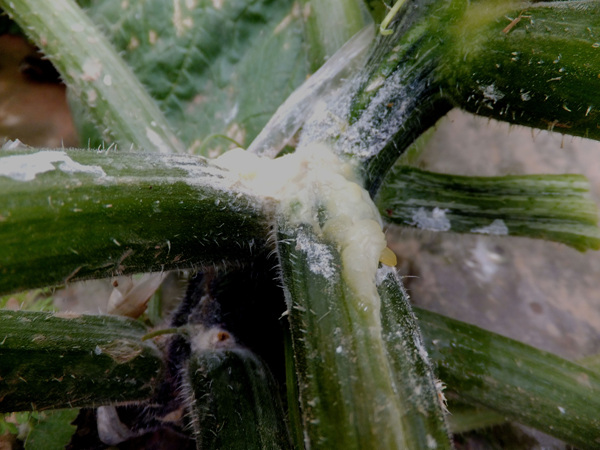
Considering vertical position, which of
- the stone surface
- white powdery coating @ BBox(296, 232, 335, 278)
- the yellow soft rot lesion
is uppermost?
white powdery coating @ BBox(296, 232, 335, 278)

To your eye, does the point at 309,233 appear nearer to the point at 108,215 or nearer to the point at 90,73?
the point at 108,215

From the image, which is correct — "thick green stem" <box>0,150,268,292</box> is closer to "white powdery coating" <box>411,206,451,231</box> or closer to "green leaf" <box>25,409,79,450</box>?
"green leaf" <box>25,409,79,450</box>

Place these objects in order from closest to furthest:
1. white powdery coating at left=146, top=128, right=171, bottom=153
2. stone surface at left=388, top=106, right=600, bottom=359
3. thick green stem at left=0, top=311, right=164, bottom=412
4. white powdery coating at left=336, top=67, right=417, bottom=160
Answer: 1. thick green stem at left=0, top=311, right=164, bottom=412
2. white powdery coating at left=336, top=67, right=417, bottom=160
3. white powdery coating at left=146, top=128, right=171, bottom=153
4. stone surface at left=388, top=106, right=600, bottom=359

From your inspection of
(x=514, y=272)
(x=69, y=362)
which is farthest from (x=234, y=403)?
(x=514, y=272)

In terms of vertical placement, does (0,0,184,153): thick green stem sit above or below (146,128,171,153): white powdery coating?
above

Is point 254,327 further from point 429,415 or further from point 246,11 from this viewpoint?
point 246,11

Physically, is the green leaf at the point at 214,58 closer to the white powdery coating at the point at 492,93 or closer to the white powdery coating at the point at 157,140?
the white powdery coating at the point at 157,140

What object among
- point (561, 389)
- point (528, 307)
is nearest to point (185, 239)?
point (561, 389)

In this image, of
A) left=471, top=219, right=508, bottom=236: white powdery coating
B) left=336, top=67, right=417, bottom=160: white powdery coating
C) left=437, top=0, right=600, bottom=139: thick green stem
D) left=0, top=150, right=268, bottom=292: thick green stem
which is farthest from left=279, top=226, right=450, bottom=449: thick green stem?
left=471, top=219, right=508, bottom=236: white powdery coating
